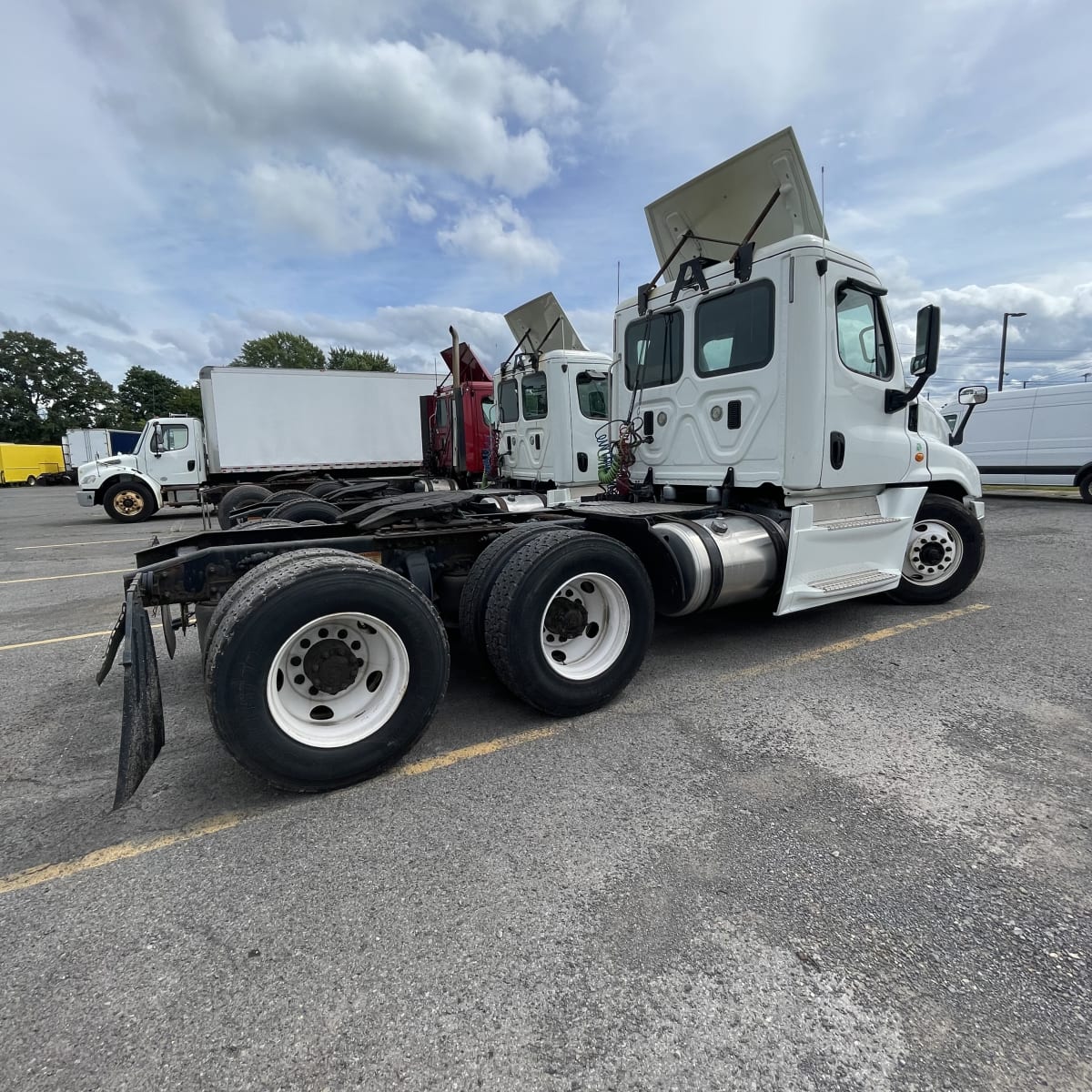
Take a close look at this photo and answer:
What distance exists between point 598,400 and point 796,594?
5403 mm

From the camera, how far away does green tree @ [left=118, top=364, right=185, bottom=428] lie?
7706cm


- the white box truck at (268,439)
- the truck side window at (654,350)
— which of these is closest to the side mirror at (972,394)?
the truck side window at (654,350)

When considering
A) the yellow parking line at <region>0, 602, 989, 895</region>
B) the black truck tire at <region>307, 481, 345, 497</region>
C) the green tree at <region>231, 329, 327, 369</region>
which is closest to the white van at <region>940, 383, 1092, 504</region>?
the yellow parking line at <region>0, 602, 989, 895</region>

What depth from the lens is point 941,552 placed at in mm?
6023

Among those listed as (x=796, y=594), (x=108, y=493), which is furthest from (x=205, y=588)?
(x=108, y=493)

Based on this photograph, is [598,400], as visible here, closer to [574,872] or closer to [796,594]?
[796,594]

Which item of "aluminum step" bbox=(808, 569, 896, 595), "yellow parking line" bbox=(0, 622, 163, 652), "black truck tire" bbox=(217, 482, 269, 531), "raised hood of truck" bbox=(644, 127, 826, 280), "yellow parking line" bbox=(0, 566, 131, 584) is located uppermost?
"raised hood of truck" bbox=(644, 127, 826, 280)

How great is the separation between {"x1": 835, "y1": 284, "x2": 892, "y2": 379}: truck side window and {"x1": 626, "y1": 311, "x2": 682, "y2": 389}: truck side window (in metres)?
1.24

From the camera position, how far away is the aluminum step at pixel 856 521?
4961 mm

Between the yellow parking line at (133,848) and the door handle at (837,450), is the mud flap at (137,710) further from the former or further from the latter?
the door handle at (837,450)

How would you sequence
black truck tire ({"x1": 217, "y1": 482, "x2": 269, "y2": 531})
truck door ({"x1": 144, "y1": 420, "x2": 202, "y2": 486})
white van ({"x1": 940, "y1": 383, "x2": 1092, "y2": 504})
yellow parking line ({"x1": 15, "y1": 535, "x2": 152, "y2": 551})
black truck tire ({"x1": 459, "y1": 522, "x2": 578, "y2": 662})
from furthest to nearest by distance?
truck door ({"x1": 144, "y1": 420, "x2": 202, "y2": 486}), white van ({"x1": 940, "y1": 383, "x2": 1092, "y2": 504}), yellow parking line ({"x1": 15, "y1": 535, "x2": 152, "y2": 551}), black truck tire ({"x1": 217, "y1": 482, "x2": 269, "y2": 531}), black truck tire ({"x1": 459, "y1": 522, "x2": 578, "y2": 662})

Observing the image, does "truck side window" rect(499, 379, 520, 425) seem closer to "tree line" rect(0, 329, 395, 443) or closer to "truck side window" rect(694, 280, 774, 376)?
"truck side window" rect(694, 280, 774, 376)

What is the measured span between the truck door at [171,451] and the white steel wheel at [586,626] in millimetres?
15319

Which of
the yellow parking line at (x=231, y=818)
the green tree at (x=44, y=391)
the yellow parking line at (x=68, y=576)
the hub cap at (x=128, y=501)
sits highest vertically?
the green tree at (x=44, y=391)
